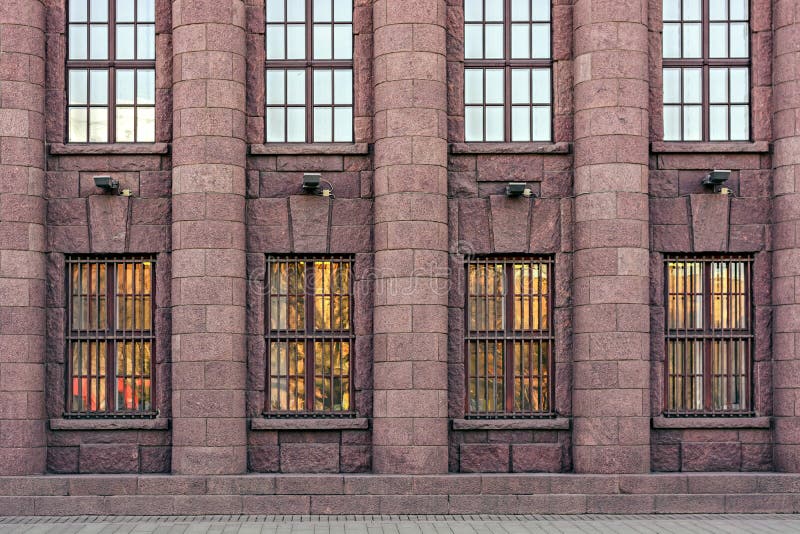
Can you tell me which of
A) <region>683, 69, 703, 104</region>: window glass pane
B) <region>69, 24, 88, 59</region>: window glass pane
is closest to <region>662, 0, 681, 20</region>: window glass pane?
<region>683, 69, 703, 104</region>: window glass pane

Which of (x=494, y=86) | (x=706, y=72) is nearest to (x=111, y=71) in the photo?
(x=494, y=86)

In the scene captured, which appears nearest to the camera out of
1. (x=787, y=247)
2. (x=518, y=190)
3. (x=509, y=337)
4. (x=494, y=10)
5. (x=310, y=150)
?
(x=518, y=190)

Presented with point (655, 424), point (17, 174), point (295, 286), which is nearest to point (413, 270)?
point (295, 286)

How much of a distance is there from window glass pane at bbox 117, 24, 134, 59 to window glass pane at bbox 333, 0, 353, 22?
3.61 meters

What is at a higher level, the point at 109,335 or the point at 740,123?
the point at 740,123

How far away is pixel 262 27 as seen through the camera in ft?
51.3

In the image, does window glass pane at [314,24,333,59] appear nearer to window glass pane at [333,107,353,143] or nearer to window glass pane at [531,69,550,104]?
window glass pane at [333,107,353,143]

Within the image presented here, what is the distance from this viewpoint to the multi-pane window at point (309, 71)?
15.7 meters

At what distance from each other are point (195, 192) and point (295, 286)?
2.33 m

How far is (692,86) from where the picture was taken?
1594cm

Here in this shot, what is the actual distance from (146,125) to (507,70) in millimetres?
6448

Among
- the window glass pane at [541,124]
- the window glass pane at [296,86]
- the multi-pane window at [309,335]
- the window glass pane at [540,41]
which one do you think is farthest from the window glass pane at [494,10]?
the multi-pane window at [309,335]

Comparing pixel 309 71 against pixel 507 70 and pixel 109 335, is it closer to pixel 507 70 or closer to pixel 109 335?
pixel 507 70

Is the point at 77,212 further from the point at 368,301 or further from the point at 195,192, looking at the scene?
the point at 368,301
